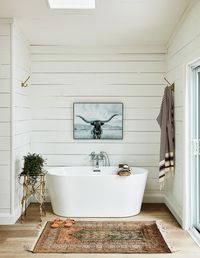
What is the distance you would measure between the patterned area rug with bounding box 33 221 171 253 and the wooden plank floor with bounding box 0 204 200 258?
100 mm

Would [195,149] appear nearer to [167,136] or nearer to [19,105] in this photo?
[167,136]

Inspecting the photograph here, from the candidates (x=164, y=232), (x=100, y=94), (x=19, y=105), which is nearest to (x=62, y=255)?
(x=164, y=232)

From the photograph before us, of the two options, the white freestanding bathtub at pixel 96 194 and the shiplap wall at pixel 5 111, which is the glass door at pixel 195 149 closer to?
the white freestanding bathtub at pixel 96 194

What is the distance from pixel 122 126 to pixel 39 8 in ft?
7.88

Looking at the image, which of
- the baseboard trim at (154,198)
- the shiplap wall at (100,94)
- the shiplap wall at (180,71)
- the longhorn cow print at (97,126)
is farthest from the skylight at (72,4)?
the baseboard trim at (154,198)

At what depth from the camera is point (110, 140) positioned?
20.8 feet

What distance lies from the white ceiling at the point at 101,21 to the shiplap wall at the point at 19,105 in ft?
0.72

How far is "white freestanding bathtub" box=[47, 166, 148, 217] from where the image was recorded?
5.34 metres

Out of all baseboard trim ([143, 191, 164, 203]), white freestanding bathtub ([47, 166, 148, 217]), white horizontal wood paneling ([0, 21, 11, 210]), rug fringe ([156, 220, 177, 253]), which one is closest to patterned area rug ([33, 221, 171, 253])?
rug fringe ([156, 220, 177, 253])

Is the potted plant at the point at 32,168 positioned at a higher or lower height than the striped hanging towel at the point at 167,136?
lower

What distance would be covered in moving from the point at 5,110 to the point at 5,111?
0.04 ft

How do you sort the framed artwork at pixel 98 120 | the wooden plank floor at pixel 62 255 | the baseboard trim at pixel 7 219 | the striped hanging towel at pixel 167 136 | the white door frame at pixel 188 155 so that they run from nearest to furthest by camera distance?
the wooden plank floor at pixel 62 255 → the white door frame at pixel 188 155 → the baseboard trim at pixel 7 219 → the striped hanging towel at pixel 167 136 → the framed artwork at pixel 98 120

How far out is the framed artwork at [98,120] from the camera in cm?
629

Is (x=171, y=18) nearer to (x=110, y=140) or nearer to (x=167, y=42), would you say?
(x=167, y=42)
